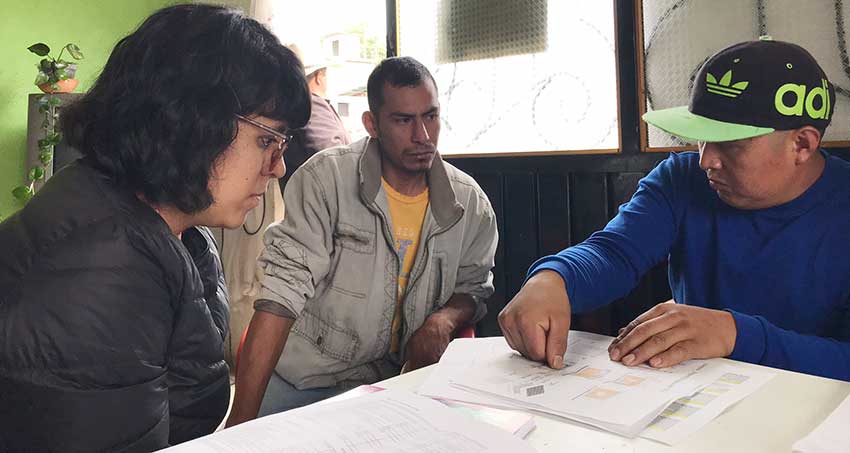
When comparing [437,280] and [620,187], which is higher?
[620,187]

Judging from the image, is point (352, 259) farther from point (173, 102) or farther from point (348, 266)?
point (173, 102)

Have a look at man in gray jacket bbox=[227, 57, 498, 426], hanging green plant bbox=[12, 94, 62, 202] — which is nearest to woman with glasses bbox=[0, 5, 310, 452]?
man in gray jacket bbox=[227, 57, 498, 426]

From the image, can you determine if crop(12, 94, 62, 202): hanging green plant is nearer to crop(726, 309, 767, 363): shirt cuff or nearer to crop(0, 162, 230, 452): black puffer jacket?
crop(0, 162, 230, 452): black puffer jacket

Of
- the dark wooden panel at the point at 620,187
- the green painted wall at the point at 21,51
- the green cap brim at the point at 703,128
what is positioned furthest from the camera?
the green painted wall at the point at 21,51

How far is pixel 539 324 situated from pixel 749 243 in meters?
0.54

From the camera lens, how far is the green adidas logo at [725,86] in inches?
46.1

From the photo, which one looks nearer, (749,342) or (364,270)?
(749,342)

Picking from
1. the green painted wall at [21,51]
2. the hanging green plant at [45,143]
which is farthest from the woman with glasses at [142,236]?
the green painted wall at [21,51]

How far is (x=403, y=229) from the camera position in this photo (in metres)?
1.73

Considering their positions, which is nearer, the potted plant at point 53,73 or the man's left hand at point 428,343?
the man's left hand at point 428,343

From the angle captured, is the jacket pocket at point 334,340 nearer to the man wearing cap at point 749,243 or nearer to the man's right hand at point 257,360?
the man's right hand at point 257,360

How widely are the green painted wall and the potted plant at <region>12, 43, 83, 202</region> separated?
170 mm

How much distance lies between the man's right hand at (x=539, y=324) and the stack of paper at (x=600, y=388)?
18mm

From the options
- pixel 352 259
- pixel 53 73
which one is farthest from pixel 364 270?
pixel 53 73
